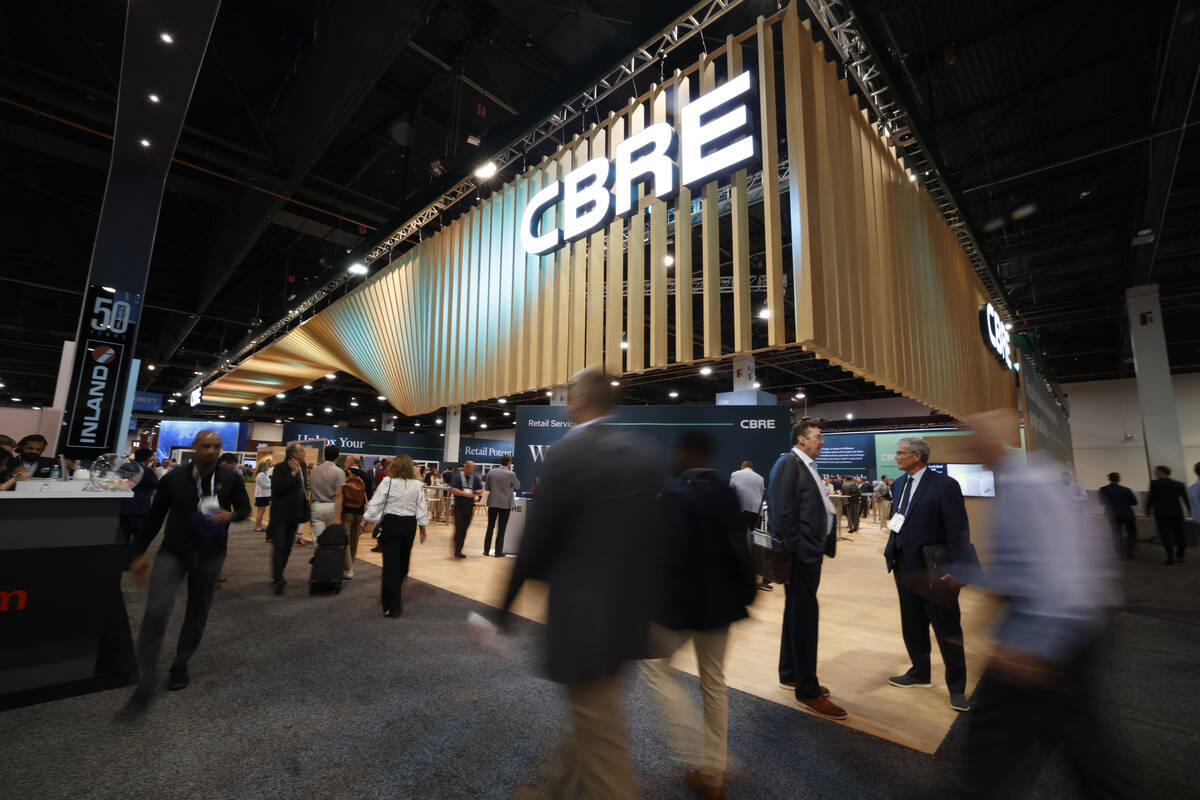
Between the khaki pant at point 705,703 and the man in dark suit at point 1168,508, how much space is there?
10.8 m

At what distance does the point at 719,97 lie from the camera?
3.85m

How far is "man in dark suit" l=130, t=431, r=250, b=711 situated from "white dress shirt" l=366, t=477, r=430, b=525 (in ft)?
A: 5.69

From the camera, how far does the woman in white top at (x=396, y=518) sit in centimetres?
479

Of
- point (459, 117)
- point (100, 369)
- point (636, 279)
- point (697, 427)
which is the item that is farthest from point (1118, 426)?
point (100, 369)

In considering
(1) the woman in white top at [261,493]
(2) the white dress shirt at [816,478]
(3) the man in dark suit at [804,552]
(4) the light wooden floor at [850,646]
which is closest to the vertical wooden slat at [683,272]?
(2) the white dress shirt at [816,478]

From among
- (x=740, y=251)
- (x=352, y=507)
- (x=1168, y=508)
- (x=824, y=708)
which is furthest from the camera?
(x=1168, y=508)

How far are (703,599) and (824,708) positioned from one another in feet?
5.03

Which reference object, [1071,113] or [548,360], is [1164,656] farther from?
[1071,113]

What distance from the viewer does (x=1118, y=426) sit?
18469 mm

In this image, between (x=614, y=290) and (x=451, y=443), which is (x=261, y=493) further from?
(x=614, y=290)

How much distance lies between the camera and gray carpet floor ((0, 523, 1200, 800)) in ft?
7.18

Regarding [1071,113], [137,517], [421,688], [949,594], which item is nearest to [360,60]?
[137,517]

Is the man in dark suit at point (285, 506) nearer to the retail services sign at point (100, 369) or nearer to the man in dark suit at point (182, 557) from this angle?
the retail services sign at point (100, 369)

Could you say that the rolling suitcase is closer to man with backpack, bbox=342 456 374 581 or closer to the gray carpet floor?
man with backpack, bbox=342 456 374 581
